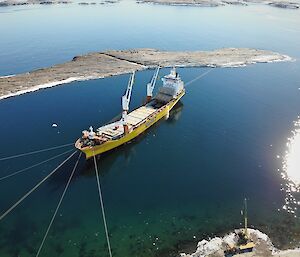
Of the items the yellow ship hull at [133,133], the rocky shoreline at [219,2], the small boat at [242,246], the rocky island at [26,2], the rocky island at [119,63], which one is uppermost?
the rocky island at [26,2]

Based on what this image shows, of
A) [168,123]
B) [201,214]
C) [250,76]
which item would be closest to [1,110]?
[168,123]

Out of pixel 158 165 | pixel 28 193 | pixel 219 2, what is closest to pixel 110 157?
pixel 158 165

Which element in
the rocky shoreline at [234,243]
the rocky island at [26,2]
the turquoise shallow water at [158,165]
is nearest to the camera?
the rocky shoreline at [234,243]

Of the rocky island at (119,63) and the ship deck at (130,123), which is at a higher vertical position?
the rocky island at (119,63)

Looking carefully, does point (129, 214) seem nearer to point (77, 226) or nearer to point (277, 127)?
point (77, 226)

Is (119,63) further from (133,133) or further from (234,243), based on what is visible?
(234,243)

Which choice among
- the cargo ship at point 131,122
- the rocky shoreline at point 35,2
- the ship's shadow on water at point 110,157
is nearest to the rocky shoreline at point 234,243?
the ship's shadow on water at point 110,157

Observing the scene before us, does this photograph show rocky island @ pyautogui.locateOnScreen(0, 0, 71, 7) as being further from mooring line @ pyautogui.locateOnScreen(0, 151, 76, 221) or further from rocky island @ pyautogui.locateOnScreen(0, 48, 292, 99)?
Result: mooring line @ pyautogui.locateOnScreen(0, 151, 76, 221)

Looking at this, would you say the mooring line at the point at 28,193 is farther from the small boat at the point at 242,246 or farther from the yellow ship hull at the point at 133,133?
the small boat at the point at 242,246
